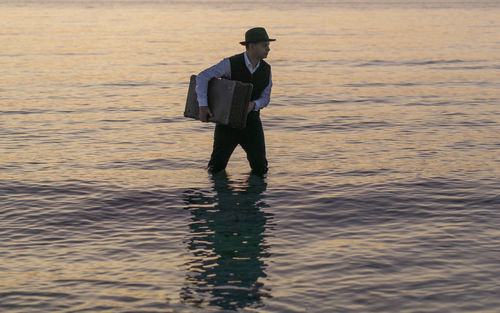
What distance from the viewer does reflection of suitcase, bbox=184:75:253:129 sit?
29.6ft

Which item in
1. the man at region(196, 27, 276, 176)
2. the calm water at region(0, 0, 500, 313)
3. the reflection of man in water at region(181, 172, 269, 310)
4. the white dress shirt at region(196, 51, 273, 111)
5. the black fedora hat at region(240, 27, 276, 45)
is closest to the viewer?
the reflection of man in water at region(181, 172, 269, 310)

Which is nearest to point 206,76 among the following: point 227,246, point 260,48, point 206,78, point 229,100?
point 206,78

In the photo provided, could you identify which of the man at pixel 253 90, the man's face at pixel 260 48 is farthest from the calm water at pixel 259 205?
the man's face at pixel 260 48

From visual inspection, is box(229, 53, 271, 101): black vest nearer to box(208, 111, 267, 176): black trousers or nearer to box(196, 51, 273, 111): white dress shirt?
box(196, 51, 273, 111): white dress shirt

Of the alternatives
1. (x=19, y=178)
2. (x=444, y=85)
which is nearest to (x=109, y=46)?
(x=444, y=85)

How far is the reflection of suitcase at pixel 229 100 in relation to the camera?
9.01m

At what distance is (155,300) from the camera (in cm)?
617

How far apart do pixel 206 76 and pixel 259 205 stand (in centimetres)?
155

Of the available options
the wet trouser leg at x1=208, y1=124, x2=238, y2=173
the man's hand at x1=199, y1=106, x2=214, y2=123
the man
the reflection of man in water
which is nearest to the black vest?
the man

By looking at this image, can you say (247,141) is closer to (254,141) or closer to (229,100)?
(254,141)

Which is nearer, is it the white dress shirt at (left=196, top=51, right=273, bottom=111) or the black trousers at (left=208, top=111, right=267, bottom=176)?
the white dress shirt at (left=196, top=51, right=273, bottom=111)

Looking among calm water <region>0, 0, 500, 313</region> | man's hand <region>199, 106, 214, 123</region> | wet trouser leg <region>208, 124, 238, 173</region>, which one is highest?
man's hand <region>199, 106, 214, 123</region>

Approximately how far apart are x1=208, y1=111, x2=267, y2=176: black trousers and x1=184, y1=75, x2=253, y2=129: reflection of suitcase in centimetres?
45

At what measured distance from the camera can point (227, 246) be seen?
24.8 feet
